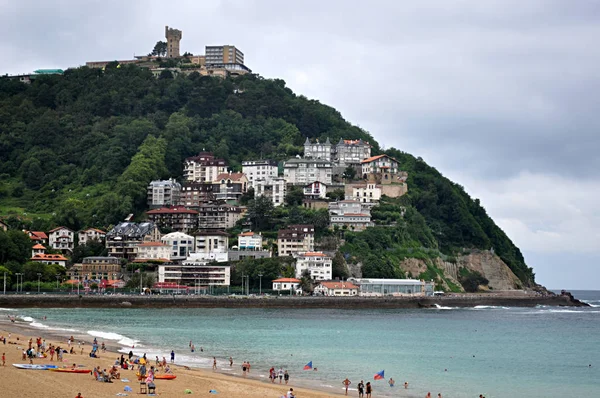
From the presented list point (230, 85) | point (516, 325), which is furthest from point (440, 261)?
point (230, 85)

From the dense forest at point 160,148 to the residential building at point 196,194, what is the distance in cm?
559

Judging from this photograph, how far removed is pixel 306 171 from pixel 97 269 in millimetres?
34284

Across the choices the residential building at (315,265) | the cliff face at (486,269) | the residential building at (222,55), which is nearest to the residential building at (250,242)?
Result: the residential building at (315,265)

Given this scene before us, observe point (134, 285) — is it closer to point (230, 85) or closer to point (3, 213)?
point (3, 213)

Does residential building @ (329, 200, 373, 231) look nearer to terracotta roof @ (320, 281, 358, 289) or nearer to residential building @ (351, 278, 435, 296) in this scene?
residential building @ (351, 278, 435, 296)

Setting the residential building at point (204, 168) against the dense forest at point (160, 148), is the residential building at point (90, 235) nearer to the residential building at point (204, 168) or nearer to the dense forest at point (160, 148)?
the dense forest at point (160, 148)

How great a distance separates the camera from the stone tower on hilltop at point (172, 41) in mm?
175375

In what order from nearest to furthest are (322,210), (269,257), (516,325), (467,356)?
(467,356), (516,325), (269,257), (322,210)

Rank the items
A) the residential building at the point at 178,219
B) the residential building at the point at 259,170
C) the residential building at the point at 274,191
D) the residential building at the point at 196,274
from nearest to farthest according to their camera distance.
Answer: the residential building at the point at 196,274, the residential building at the point at 178,219, the residential building at the point at 274,191, the residential building at the point at 259,170

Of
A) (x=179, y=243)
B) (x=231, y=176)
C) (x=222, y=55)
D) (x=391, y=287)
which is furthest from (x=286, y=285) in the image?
(x=222, y=55)

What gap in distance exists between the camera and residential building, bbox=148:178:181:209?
406 ft

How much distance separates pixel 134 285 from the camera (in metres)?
101

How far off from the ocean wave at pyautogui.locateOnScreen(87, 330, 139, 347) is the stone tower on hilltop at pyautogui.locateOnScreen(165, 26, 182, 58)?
4808 inches

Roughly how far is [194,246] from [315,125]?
45.2 m
